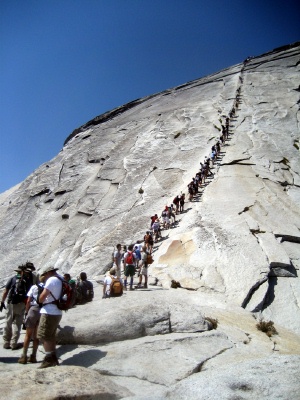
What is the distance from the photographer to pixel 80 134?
4681cm

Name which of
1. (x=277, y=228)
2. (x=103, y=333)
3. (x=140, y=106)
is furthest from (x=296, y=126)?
(x=103, y=333)

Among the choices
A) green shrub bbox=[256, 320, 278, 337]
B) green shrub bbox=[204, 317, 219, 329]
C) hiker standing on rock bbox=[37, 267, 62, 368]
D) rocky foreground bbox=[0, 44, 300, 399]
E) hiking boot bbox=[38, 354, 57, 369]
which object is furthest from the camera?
green shrub bbox=[256, 320, 278, 337]

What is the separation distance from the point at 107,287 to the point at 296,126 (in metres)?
28.8

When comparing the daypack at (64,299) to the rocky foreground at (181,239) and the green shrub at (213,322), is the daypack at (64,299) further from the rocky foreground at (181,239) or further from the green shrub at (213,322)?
the green shrub at (213,322)

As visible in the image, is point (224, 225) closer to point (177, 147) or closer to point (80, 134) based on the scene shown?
point (177, 147)

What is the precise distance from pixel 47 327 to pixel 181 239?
1219 centimetres

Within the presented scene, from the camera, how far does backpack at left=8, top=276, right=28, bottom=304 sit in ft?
27.9

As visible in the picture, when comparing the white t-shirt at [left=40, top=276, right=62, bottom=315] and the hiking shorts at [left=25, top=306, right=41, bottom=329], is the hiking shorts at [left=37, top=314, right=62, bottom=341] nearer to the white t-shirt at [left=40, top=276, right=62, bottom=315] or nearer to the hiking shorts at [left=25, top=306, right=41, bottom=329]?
the white t-shirt at [left=40, top=276, right=62, bottom=315]

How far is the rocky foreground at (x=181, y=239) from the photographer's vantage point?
239 inches

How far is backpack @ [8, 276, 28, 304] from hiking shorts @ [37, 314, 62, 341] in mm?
1881

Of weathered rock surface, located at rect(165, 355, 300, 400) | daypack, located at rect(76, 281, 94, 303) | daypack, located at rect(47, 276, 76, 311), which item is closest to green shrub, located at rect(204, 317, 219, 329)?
weathered rock surface, located at rect(165, 355, 300, 400)

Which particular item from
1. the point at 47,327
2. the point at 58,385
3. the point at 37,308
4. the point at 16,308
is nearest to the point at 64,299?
the point at 47,327

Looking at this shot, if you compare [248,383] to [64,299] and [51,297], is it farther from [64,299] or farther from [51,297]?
[51,297]

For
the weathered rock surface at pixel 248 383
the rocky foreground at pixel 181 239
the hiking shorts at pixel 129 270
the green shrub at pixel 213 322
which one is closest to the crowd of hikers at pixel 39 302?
the rocky foreground at pixel 181 239
